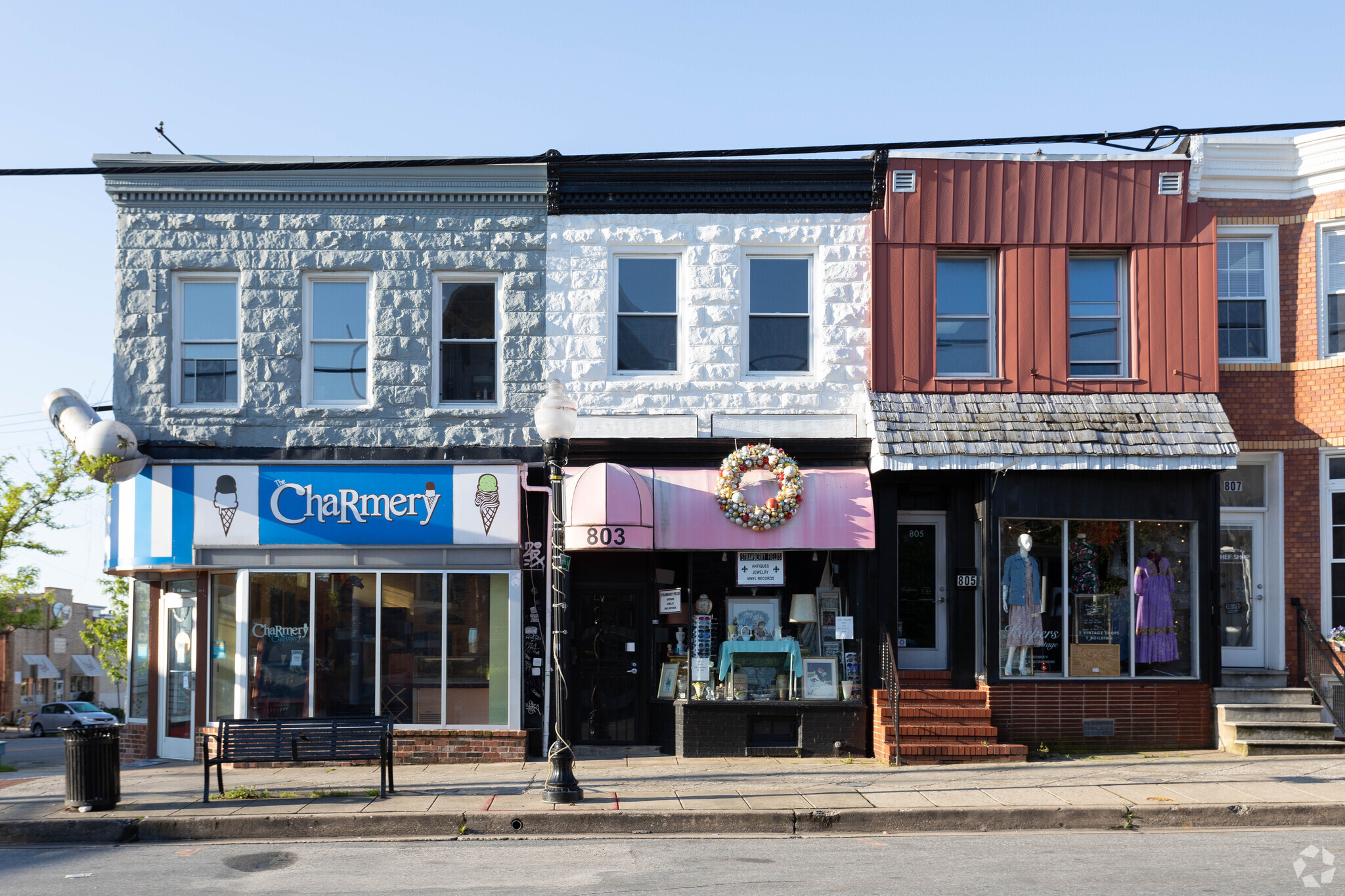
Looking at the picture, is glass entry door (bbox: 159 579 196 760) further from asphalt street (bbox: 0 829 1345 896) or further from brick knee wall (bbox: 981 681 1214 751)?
brick knee wall (bbox: 981 681 1214 751)

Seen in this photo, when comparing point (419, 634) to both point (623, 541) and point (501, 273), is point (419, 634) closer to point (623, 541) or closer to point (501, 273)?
point (623, 541)

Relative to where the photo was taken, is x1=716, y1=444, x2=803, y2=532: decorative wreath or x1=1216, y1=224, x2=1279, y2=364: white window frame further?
x1=1216, y1=224, x2=1279, y2=364: white window frame

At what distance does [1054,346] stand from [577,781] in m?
8.37

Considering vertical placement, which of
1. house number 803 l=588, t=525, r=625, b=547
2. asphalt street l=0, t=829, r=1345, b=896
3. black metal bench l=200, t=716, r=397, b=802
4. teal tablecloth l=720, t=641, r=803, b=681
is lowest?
asphalt street l=0, t=829, r=1345, b=896

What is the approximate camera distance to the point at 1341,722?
14406 mm

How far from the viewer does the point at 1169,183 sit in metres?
15.0

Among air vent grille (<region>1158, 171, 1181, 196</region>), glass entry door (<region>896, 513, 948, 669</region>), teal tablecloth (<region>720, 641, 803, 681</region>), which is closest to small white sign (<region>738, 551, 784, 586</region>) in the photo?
teal tablecloth (<region>720, 641, 803, 681</region>)

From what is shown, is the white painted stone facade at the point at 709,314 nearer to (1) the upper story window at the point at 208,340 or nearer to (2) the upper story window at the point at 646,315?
(2) the upper story window at the point at 646,315

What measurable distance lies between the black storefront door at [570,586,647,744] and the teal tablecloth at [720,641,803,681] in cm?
118

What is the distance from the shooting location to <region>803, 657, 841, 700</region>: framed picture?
14.6m

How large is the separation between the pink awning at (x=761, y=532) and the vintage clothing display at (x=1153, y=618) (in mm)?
3695

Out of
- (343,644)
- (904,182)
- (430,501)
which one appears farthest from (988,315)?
(343,644)

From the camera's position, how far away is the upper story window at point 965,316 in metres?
15.1

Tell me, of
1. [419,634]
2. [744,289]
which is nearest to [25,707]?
[419,634]
